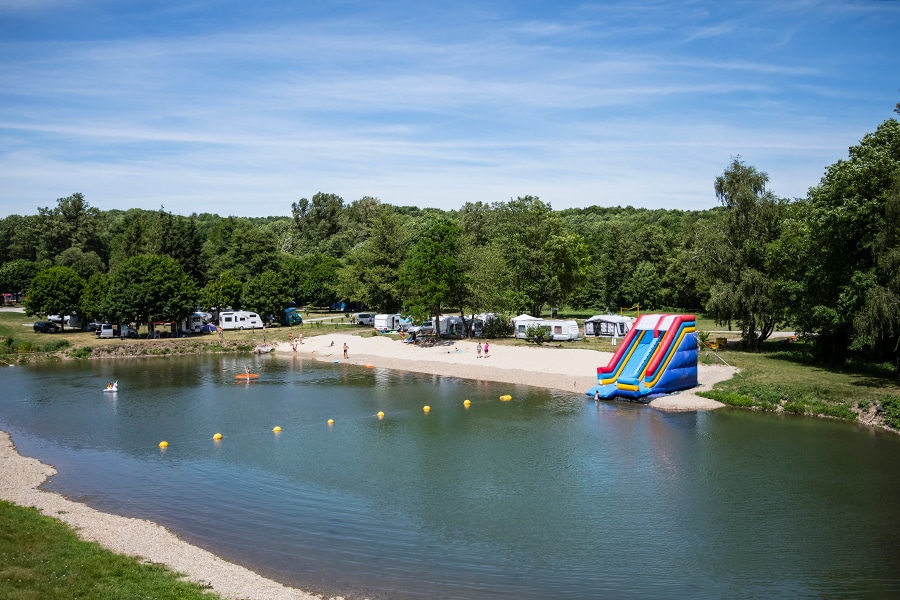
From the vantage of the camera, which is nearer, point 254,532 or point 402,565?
point 402,565

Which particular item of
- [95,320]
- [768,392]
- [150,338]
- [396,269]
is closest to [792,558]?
[768,392]

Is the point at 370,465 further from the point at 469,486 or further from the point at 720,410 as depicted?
the point at 720,410

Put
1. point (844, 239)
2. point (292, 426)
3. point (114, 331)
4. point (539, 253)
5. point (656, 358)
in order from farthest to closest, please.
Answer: point (114, 331) < point (539, 253) < point (844, 239) < point (656, 358) < point (292, 426)

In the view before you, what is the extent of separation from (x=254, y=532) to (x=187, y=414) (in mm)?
19245

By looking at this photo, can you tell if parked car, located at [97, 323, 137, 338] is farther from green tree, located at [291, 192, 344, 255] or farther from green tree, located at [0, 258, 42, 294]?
green tree, located at [291, 192, 344, 255]

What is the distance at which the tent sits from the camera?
61688 millimetres

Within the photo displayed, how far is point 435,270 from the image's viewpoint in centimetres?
6003

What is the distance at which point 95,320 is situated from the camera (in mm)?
76625

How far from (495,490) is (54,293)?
63.9 m

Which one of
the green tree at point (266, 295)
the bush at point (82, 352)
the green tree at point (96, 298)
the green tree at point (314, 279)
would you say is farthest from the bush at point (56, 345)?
the green tree at point (314, 279)

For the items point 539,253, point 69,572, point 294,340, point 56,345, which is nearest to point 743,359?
point 539,253

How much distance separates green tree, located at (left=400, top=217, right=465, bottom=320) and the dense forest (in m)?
0.14

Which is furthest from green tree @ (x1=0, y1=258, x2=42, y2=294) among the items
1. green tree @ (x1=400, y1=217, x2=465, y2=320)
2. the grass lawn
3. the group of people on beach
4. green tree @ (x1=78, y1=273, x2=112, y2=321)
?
green tree @ (x1=400, y1=217, x2=465, y2=320)

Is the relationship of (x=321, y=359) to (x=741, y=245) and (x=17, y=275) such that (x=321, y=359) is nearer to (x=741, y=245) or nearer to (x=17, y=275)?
(x=741, y=245)
